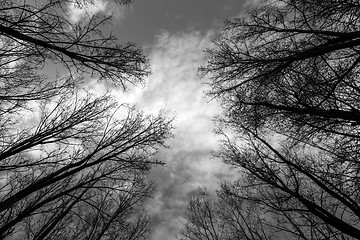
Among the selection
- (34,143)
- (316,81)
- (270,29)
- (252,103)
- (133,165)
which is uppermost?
(270,29)

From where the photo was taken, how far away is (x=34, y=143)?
4379 millimetres

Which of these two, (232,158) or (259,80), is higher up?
(232,158)

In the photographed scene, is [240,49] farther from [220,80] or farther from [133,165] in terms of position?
[133,165]

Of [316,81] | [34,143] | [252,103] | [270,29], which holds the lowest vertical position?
[34,143]

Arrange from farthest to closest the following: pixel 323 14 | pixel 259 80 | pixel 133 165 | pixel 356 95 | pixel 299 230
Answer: pixel 299 230 → pixel 133 165 → pixel 356 95 → pixel 259 80 → pixel 323 14

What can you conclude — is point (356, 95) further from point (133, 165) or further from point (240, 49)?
point (133, 165)

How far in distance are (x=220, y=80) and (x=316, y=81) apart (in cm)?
157

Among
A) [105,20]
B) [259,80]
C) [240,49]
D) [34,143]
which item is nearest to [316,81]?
[259,80]

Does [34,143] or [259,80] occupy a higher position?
[259,80]

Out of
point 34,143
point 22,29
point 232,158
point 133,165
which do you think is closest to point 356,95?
point 232,158

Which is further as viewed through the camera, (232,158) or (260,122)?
(232,158)

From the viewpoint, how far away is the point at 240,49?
14.4 ft

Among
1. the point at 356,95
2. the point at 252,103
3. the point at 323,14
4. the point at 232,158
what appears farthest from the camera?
the point at 232,158

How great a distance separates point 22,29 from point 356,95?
17.4 ft
